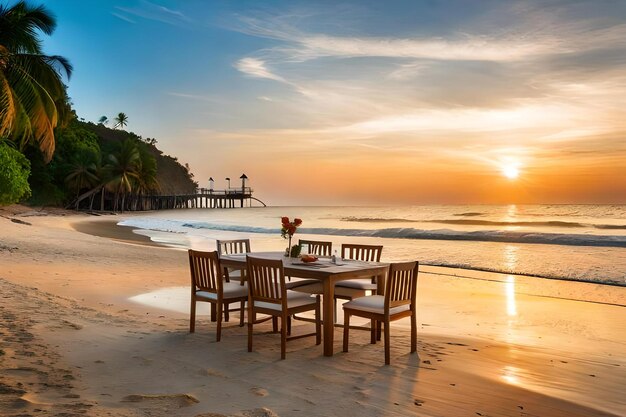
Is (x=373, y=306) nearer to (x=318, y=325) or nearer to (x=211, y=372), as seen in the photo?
(x=318, y=325)

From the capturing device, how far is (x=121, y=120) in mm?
87312

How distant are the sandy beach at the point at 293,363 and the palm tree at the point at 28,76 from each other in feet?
15.9

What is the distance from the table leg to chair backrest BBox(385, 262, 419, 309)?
1.85 feet

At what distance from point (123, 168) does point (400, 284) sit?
154 feet

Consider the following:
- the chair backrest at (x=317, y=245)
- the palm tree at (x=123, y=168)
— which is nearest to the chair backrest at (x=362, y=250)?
the chair backrest at (x=317, y=245)

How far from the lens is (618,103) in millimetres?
12992

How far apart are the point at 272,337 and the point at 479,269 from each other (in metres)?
8.86

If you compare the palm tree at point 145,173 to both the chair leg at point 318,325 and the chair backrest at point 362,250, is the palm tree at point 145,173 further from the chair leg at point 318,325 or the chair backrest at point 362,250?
the chair leg at point 318,325

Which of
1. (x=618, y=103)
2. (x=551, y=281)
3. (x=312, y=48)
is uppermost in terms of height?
(x=312, y=48)

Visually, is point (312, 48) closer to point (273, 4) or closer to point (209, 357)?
point (273, 4)

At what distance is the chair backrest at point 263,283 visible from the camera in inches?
186

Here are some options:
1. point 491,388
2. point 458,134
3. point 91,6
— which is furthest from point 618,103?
point 91,6

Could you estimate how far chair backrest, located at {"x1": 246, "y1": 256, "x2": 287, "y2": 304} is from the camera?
471cm

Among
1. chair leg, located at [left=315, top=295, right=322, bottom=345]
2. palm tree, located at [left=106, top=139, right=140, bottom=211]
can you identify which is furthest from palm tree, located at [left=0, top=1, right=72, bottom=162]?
palm tree, located at [left=106, top=139, right=140, bottom=211]
